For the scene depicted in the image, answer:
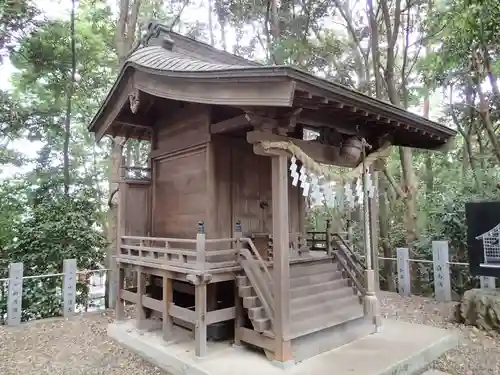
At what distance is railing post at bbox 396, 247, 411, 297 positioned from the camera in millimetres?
8516

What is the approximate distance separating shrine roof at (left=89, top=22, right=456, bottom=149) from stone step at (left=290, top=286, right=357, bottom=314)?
2.48 m

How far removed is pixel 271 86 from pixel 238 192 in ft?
7.43

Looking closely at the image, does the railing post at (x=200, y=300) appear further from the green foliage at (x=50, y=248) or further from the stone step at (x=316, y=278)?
the green foliage at (x=50, y=248)

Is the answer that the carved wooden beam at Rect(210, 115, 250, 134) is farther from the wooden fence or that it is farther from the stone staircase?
the wooden fence

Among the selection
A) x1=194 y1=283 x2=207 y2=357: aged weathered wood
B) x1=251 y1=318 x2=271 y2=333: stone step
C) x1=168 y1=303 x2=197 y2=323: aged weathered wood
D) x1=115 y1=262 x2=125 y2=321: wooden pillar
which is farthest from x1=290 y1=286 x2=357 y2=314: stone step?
x1=115 y1=262 x2=125 y2=321: wooden pillar

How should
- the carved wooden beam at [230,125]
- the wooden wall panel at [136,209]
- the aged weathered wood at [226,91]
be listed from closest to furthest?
the aged weathered wood at [226,91] → the carved wooden beam at [230,125] → the wooden wall panel at [136,209]

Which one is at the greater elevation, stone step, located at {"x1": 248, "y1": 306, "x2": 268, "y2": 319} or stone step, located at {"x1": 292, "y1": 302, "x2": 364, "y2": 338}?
stone step, located at {"x1": 248, "y1": 306, "x2": 268, "y2": 319}

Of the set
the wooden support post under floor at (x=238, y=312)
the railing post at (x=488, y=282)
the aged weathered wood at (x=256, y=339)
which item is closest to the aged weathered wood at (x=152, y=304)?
the wooden support post under floor at (x=238, y=312)

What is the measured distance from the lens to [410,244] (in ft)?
32.3

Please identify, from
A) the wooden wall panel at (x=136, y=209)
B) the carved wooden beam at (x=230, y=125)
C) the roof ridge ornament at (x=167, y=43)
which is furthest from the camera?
the roof ridge ornament at (x=167, y=43)

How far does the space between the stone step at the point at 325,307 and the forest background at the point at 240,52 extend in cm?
325

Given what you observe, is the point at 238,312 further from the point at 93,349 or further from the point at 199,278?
the point at 93,349

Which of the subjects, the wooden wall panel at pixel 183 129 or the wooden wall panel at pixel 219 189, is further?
the wooden wall panel at pixel 183 129

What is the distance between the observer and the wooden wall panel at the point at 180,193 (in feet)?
A: 17.9
